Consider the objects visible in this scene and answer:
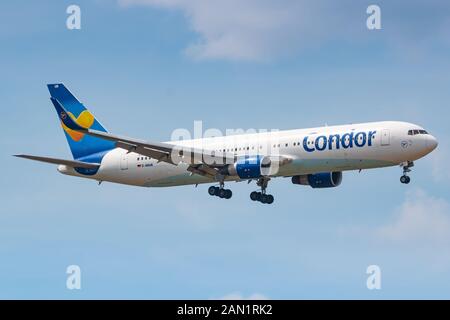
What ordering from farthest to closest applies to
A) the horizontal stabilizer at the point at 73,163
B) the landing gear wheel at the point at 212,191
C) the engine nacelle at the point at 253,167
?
the horizontal stabilizer at the point at 73,163
the landing gear wheel at the point at 212,191
the engine nacelle at the point at 253,167

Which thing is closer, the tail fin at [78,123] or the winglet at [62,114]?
the tail fin at [78,123]

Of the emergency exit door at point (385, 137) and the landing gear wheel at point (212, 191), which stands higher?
the emergency exit door at point (385, 137)

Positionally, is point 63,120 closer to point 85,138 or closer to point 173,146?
point 85,138

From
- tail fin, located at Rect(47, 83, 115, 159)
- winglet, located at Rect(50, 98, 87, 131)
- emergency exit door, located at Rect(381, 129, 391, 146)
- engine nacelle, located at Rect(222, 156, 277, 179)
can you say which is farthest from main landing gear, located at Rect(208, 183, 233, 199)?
winglet, located at Rect(50, 98, 87, 131)

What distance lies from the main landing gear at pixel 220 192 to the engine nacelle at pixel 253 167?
342 centimetres

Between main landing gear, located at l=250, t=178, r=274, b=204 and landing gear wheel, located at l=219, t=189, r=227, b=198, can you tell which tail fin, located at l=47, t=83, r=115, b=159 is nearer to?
landing gear wheel, located at l=219, t=189, r=227, b=198

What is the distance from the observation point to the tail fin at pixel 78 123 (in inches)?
4040

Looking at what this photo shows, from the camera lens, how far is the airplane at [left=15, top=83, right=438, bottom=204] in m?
87.8

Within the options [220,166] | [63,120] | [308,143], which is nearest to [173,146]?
[220,166]

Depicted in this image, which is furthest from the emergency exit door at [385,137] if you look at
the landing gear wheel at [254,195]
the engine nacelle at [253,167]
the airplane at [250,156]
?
the landing gear wheel at [254,195]

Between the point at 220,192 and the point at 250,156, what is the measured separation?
512 cm

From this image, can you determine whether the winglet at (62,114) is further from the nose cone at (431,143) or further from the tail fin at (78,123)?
the nose cone at (431,143)

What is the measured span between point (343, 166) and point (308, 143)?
134 inches

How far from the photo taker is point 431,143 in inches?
3477
